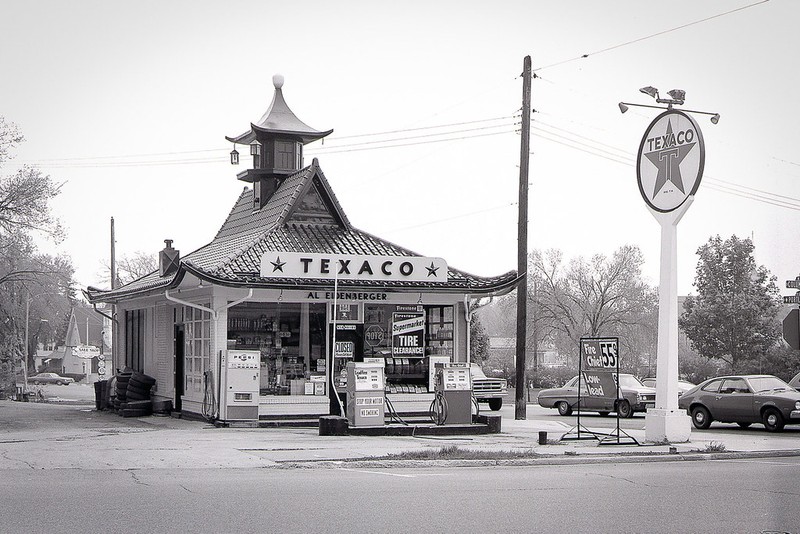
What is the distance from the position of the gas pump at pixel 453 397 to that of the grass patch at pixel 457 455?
4675mm

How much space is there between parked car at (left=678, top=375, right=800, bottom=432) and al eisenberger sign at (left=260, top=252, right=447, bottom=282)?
790 cm

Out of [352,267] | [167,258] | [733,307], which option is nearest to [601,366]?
[352,267]

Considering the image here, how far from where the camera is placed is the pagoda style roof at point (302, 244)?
80.0 feet

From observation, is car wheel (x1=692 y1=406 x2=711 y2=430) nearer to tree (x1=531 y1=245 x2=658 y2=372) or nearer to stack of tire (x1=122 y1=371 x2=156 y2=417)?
stack of tire (x1=122 y1=371 x2=156 y2=417)

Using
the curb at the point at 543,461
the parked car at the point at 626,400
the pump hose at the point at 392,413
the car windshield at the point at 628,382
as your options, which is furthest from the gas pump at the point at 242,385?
the car windshield at the point at 628,382

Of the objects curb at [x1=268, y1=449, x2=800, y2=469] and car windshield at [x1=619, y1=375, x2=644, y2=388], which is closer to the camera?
curb at [x1=268, y1=449, x2=800, y2=469]

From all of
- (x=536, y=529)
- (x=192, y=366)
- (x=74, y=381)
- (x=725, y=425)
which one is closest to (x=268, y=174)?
(x=192, y=366)

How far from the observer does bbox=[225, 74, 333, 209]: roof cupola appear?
29.4m

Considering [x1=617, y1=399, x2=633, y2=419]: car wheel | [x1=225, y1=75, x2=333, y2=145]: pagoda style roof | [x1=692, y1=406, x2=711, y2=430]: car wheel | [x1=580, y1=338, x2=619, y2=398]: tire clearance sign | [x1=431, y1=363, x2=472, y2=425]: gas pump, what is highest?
[x1=225, y1=75, x2=333, y2=145]: pagoda style roof

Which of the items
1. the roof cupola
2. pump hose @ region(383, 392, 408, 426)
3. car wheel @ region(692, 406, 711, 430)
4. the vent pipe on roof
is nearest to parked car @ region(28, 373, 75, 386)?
the vent pipe on roof

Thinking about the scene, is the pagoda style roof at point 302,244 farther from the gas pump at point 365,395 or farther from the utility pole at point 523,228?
the gas pump at point 365,395

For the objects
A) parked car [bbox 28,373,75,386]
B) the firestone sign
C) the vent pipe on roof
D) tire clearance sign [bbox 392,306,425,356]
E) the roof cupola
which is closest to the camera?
the firestone sign

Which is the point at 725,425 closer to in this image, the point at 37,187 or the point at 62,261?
the point at 37,187

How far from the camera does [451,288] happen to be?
25.8m
